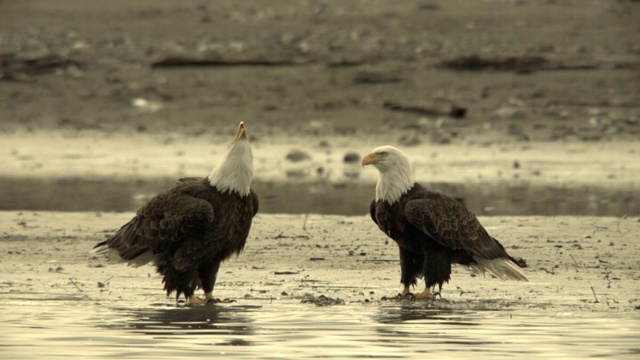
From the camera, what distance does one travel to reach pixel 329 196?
13.9 m

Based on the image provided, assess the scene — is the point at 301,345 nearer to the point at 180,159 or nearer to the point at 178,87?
the point at 180,159

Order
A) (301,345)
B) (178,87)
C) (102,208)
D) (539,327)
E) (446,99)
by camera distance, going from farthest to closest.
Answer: (178,87) → (446,99) → (102,208) → (539,327) → (301,345)

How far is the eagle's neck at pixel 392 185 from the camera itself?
355 inches

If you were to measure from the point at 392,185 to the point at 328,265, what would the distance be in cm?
117

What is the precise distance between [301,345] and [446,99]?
40.9ft

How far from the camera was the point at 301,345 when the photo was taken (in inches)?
279

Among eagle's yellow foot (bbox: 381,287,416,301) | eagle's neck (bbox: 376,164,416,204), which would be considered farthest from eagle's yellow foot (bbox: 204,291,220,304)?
eagle's neck (bbox: 376,164,416,204)

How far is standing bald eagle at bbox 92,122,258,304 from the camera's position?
27.7 ft

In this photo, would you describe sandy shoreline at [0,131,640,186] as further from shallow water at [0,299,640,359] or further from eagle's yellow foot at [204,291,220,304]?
shallow water at [0,299,640,359]

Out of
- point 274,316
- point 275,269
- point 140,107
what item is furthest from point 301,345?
point 140,107

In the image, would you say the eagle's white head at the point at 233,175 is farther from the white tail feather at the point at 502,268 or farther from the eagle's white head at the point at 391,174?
the white tail feather at the point at 502,268

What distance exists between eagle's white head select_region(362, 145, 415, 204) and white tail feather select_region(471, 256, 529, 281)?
0.66 meters

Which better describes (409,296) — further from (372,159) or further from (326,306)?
(372,159)

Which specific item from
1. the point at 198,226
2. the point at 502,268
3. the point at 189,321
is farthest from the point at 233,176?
the point at 502,268
